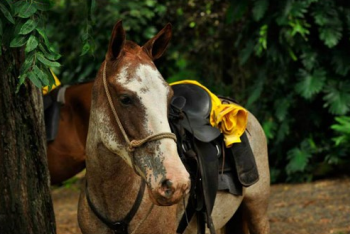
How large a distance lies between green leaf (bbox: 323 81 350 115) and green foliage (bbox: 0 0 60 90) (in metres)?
6.48

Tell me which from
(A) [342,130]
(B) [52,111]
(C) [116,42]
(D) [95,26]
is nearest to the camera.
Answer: (C) [116,42]

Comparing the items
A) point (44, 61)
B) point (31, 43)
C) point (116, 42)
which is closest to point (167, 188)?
point (116, 42)

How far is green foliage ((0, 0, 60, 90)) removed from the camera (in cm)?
410

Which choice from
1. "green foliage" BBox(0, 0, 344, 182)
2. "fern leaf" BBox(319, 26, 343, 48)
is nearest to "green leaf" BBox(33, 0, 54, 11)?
"green foliage" BBox(0, 0, 344, 182)

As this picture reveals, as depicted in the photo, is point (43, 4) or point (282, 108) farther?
point (282, 108)

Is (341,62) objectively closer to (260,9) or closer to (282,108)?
(282,108)

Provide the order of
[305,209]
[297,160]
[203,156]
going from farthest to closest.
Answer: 1. [297,160]
2. [305,209]
3. [203,156]

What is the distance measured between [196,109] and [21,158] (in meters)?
1.30

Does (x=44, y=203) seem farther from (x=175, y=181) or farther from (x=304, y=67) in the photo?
(x=304, y=67)

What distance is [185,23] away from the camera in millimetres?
11961

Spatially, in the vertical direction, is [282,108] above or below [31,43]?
below

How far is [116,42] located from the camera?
3951mm

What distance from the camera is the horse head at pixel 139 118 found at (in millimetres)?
3574

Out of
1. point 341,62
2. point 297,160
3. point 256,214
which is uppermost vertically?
point 256,214
